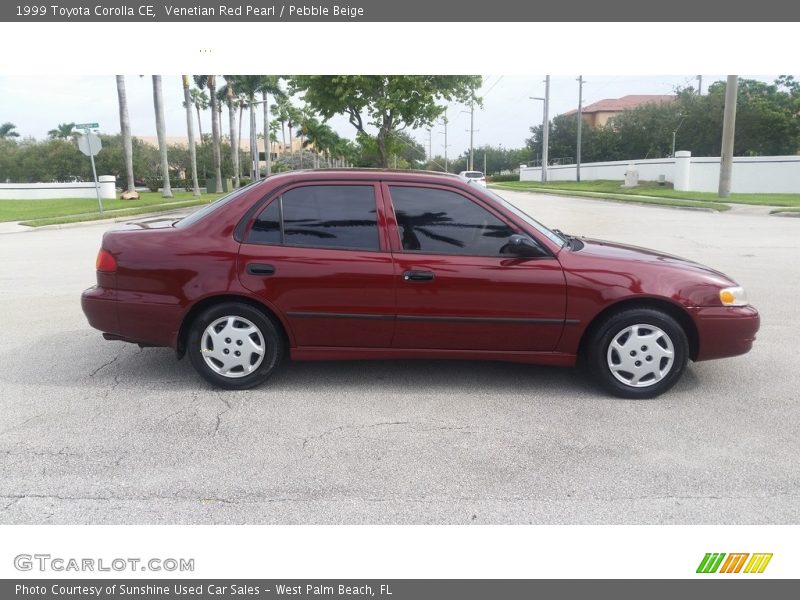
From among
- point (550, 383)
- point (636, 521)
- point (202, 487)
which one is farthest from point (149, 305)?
point (636, 521)

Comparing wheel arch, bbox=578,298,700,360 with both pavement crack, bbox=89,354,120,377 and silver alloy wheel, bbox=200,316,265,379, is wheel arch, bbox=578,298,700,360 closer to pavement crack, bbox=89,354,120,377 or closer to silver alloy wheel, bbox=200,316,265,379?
silver alloy wheel, bbox=200,316,265,379

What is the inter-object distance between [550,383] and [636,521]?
1959 millimetres

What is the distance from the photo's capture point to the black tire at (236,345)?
4.64 meters

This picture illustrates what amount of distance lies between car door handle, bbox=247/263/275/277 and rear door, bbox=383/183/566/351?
2.95 ft

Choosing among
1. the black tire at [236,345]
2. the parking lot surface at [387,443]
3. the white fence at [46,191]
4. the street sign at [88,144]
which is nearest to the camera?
the parking lot surface at [387,443]

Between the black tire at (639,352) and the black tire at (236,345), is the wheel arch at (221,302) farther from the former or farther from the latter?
the black tire at (639,352)

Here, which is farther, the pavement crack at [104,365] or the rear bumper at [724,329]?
the pavement crack at [104,365]

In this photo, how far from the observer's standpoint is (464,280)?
4527 mm

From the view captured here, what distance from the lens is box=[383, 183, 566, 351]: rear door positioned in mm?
4535

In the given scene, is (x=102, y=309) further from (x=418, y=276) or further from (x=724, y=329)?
(x=724, y=329)

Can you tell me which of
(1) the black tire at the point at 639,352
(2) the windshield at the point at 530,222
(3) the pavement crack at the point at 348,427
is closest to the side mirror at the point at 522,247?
(2) the windshield at the point at 530,222

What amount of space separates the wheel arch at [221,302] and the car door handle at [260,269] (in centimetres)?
19

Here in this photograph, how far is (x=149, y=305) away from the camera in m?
4.70

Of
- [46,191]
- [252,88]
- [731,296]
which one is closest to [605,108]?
[252,88]
